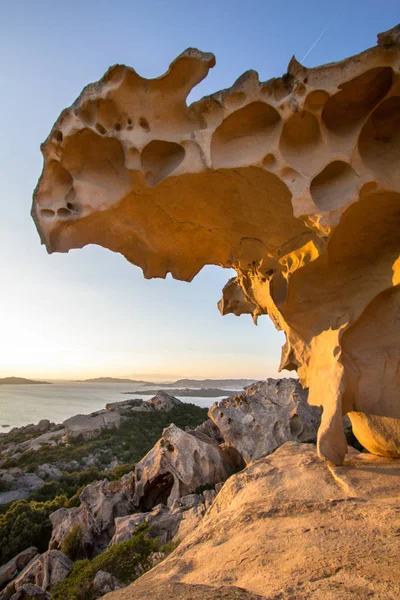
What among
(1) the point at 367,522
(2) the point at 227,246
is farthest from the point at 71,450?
(1) the point at 367,522

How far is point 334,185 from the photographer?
4.31 meters

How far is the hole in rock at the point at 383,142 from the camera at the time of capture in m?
4.29

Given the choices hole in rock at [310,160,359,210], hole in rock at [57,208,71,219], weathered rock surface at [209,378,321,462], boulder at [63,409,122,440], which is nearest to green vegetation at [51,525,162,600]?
hole in rock at [57,208,71,219]

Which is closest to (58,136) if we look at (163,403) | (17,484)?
(17,484)

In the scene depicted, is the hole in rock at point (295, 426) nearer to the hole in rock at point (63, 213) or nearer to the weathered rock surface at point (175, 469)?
the weathered rock surface at point (175, 469)

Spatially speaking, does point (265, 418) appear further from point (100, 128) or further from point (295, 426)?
point (100, 128)

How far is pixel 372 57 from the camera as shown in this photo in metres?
3.86

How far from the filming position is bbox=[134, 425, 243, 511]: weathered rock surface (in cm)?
1089

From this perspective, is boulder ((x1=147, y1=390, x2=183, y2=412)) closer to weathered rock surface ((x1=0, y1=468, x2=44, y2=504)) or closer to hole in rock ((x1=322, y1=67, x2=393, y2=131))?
weathered rock surface ((x1=0, y1=468, x2=44, y2=504))

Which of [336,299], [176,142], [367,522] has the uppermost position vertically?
[176,142]

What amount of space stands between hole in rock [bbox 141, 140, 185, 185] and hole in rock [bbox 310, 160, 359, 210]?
1675 millimetres

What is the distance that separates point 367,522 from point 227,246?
4.13m

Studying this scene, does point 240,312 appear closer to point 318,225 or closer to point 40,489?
point 318,225

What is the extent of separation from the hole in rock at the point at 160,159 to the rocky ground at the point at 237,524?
13.0 feet
